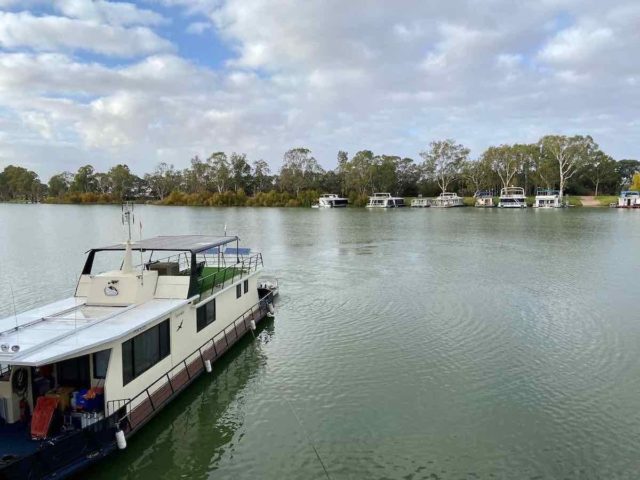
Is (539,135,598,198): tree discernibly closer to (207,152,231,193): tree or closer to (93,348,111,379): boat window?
(207,152,231,193): tree

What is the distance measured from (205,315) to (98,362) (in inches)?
260

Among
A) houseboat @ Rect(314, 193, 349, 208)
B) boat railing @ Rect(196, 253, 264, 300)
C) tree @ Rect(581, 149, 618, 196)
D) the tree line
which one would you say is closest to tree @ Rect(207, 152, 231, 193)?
the tree line

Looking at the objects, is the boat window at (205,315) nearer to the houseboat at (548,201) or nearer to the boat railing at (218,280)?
the boat railing at (218,280)

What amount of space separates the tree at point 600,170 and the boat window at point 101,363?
17493cm

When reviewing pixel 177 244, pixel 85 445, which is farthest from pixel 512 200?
pixel 85 445

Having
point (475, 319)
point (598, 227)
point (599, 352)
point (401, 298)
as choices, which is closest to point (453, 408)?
point (599, 352)

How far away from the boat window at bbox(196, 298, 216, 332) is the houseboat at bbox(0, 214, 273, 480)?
0.14ft

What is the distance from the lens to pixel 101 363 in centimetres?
1439

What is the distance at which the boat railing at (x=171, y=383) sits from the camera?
14.3 m

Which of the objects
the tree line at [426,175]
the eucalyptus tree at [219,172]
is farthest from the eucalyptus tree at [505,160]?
the eucalyptus tree at [219,172]

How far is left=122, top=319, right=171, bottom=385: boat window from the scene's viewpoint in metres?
15.0

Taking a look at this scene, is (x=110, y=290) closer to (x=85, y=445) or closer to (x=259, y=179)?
(x=85, y=445)

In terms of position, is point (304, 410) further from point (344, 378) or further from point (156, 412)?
point (156, 412)

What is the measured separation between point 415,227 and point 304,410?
246 feet
